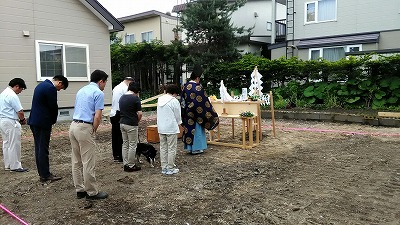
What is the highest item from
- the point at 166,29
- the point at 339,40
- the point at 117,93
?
the point at 166,29

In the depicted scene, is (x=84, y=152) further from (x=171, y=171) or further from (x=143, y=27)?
(x=143, y=27)

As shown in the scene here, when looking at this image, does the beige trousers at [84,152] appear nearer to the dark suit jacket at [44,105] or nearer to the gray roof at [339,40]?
the dark suit jacket at [44,105]

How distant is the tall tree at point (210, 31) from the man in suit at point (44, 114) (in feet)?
37.6

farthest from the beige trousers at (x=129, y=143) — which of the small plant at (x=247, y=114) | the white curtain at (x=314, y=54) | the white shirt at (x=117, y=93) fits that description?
the white curtain at (x=314, y=54)

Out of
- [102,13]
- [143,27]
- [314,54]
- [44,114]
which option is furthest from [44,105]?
[143,27]

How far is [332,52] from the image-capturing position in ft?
57.8

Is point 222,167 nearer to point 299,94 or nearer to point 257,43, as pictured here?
point 299,94

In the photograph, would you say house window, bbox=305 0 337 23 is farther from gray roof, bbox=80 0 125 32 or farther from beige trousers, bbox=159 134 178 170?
beige trousers, bbox=159 134 178 170

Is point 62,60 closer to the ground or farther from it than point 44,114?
farther from it

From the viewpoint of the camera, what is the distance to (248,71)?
15.1m

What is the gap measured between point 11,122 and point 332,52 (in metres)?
15.7

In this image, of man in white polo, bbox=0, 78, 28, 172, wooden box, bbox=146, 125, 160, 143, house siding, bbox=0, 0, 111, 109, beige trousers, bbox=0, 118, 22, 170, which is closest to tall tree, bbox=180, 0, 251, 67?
house siding, bbox=0, 0, 111, 109

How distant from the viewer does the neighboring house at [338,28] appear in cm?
1616

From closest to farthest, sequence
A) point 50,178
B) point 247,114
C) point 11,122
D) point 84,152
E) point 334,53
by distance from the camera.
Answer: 1. point 84,152
2. point 50,178
3. point 11,122
4. point 247,114
5. point 334,53
